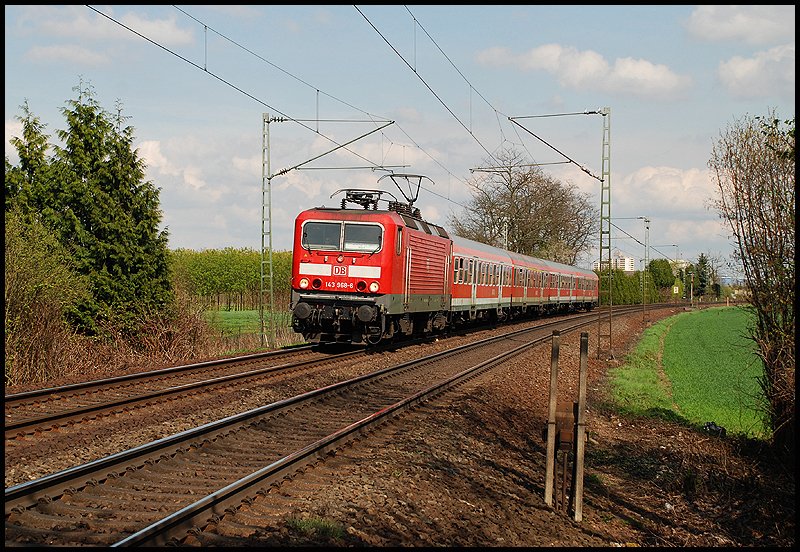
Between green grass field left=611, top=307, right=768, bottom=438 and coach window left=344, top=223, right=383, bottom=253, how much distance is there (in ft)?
20.0

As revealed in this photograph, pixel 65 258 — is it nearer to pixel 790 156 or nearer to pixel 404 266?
pixel 404 266

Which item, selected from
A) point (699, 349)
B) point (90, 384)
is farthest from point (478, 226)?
point (90, 384)

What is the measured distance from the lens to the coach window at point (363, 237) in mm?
18469

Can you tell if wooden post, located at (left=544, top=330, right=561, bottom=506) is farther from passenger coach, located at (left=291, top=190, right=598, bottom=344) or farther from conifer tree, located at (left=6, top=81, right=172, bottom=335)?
conifer tree, located at (left=6, top=81, right=172, bottom=335)

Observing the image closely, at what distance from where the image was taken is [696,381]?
2238 cm

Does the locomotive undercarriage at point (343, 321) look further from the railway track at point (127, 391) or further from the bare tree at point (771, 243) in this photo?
the bare tree at point (771, 243)

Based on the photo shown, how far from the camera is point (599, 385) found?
17.7 metres

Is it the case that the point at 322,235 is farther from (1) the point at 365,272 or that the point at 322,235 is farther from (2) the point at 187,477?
(2) the point at 187,477

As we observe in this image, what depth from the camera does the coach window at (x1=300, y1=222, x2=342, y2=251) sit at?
61.7 feet

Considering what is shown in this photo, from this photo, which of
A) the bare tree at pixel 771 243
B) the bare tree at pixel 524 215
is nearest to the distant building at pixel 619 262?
the bare tree at pixel 524 215

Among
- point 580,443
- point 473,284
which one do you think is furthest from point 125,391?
point 473,284

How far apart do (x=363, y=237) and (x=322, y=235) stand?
1015 mm

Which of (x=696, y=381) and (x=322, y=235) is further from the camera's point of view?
(x=696, y=381)

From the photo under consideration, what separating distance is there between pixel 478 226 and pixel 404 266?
→ 136ft
